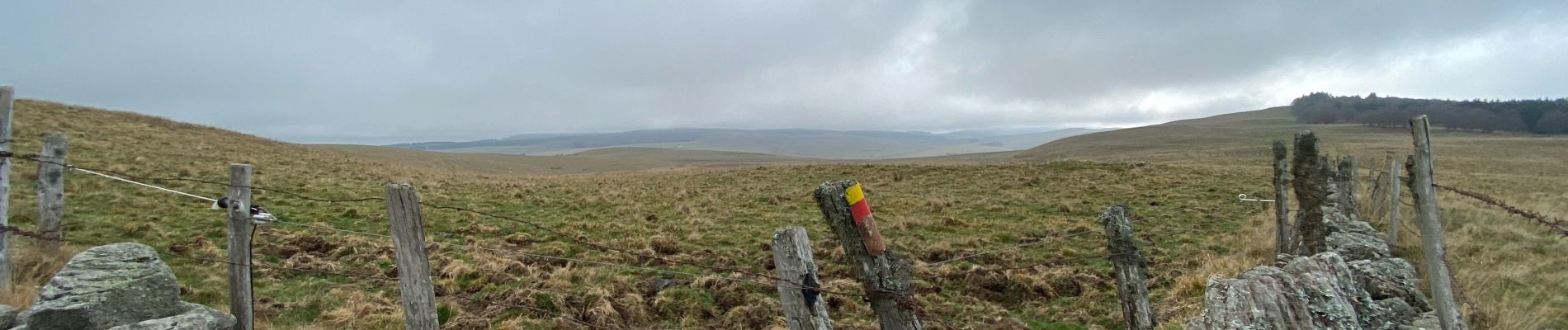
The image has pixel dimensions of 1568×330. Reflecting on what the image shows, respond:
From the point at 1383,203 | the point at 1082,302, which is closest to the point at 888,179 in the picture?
the point at 1383,203

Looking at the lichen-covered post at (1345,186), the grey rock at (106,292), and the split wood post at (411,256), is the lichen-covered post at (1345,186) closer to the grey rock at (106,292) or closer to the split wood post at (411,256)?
the split wood post at (411,256)

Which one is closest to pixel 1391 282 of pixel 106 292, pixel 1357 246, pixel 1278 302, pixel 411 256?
pixel 1357 246

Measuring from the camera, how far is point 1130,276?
5.25 metres

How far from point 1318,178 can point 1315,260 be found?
11.0 ft

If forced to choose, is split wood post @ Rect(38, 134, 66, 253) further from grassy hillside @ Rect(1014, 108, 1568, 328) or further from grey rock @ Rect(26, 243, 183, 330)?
grassy hillside @ Rect(1014, 108, 1568, 328)

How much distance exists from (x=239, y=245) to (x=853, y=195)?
508cm

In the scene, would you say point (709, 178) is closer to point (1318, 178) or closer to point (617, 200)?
point (617, 200)

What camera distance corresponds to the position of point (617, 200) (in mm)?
19344

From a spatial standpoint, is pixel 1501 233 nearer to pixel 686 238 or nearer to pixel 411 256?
pixel 686 238

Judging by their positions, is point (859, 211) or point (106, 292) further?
point (106, 292)

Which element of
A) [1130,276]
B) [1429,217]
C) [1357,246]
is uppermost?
[1429,217]

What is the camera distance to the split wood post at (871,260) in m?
3.86

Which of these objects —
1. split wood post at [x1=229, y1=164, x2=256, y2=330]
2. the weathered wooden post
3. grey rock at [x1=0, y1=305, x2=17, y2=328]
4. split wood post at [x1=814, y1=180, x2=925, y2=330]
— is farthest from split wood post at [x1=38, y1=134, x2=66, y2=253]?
the weathered wooden post

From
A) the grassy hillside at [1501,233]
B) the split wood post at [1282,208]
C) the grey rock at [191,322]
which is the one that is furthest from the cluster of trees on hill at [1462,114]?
the grey rock at [191,322]
